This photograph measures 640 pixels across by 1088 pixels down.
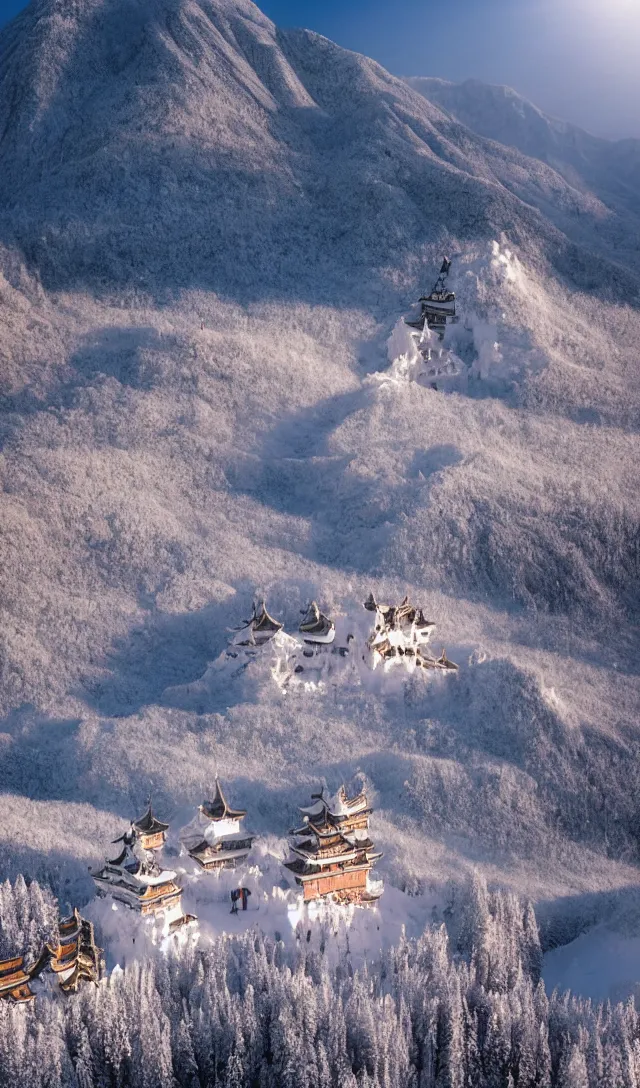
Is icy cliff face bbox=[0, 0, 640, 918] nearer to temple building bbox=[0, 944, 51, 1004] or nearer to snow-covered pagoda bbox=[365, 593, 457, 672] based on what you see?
snow-covered pagoda bbox=[365, 593, 457, 672]

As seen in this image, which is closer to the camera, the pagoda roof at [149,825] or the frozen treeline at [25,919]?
the frozen treeline at [25,919]

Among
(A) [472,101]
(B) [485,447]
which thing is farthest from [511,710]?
(A) [472,101]

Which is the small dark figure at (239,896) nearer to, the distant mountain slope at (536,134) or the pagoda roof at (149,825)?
the pagoda roof at (149,825)

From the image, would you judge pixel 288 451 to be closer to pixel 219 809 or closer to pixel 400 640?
pixel 400 640

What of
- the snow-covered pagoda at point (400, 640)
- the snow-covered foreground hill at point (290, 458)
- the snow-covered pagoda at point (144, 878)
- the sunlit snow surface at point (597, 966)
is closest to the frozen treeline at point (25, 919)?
the snow-covered pagoda at point (144, 878)

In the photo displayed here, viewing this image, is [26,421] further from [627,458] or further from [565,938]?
[565,938]
